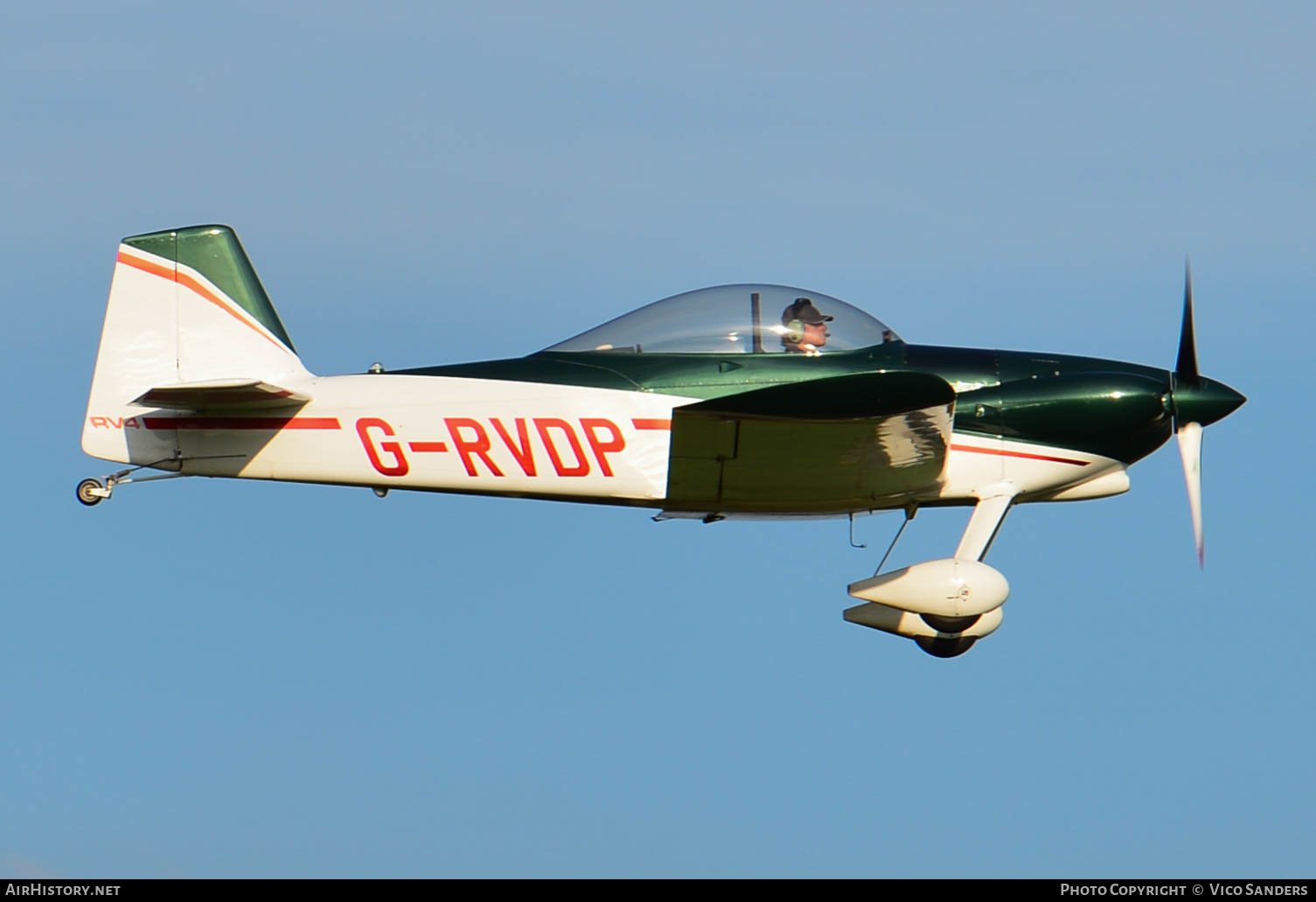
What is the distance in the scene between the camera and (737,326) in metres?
12.0

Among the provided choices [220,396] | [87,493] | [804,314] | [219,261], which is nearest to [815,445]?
[804,314]

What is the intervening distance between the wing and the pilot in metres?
0.41

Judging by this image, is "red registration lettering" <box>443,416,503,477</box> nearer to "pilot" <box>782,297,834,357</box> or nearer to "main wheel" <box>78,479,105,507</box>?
"pilot" <box>782,297,834,357</box>

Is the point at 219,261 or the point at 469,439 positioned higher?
the point at 219,261

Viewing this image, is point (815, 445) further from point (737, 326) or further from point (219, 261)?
point (219, 261)

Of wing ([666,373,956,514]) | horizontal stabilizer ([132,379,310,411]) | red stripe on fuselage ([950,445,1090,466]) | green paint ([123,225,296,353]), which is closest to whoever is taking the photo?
wing ([666,373,956,514])

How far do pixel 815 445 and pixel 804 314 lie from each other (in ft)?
3.36

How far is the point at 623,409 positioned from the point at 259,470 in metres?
2.65

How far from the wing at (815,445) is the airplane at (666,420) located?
21mm

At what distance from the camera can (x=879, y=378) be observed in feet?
35.4

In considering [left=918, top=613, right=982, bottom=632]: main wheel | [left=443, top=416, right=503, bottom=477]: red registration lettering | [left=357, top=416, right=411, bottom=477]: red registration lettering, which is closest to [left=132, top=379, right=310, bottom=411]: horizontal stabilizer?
[left=357, top=416, right=411, bottom=477]: red registration lettering

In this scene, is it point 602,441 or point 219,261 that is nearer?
point 602,441

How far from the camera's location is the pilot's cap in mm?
12023
